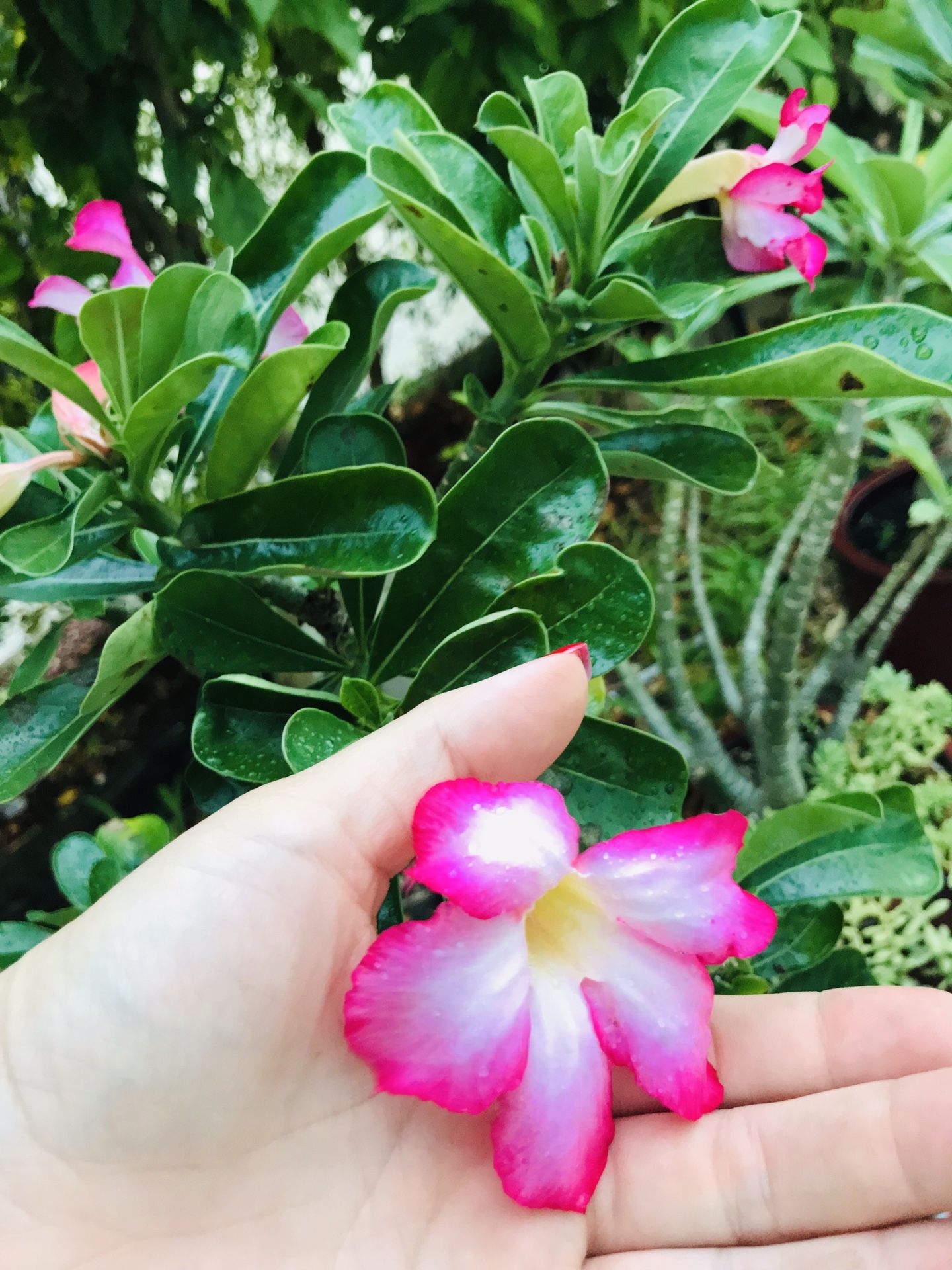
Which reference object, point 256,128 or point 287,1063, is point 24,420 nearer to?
point 256,128

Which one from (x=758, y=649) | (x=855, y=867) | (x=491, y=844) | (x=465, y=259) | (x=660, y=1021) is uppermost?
(x=465, y=259)

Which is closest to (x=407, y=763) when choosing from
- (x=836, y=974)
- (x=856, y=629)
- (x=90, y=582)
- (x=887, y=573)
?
(x=90, y=582)

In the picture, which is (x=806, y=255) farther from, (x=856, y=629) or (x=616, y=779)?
(x=856, y=629)

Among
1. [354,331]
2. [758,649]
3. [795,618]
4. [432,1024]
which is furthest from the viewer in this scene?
[758,649]

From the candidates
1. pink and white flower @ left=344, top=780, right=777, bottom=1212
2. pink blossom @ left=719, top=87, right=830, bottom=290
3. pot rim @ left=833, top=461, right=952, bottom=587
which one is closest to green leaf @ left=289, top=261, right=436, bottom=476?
pink blossom @ left=719, top=87, right=830, bottom=290

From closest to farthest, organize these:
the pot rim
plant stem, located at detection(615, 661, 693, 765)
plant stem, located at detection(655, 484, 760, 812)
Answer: plant stem, located at detection(655, 484, 760, 812)
plant stem, located at detection(615, 661, 693, 765)
the pot rim

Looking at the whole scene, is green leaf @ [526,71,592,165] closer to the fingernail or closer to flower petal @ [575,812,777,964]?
the fingernail
